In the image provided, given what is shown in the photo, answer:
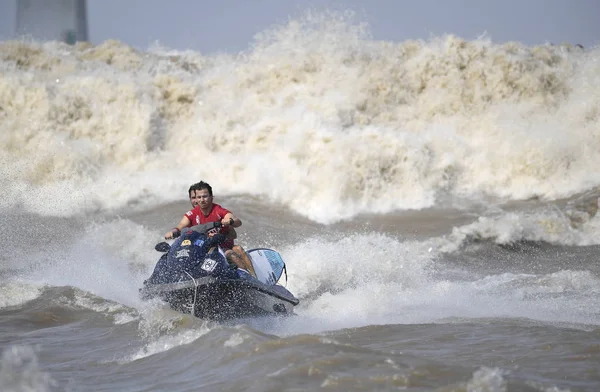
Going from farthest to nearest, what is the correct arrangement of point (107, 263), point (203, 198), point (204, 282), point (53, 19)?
point (53, 19) < point (107, 263) < point (203, 198) < point (204, 282)

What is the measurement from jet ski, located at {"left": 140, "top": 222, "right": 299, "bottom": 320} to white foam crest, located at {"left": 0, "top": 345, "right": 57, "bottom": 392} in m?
1.29

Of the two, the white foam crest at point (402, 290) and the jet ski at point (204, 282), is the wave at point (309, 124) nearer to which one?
the white foam crest at point (402, 290)

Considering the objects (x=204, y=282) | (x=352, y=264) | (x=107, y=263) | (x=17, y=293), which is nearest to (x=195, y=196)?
(x=204, y=282)

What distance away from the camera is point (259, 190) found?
16.1 m

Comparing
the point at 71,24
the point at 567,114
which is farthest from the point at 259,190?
the point at 71,24

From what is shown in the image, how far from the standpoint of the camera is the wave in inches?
624

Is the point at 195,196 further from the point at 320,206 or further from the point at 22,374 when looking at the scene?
the point at 320,206

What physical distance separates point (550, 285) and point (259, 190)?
777 cm

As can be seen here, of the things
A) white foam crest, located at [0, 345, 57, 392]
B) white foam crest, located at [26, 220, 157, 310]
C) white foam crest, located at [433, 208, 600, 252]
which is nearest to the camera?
white foam crest, located at [0, 345, 57, 392]

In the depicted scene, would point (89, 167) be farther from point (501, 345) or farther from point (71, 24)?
point (71, 24)

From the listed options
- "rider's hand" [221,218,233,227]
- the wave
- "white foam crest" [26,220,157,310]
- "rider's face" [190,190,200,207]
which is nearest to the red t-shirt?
"rider's face" [190,190,200,207]

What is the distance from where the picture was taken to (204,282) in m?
6.78

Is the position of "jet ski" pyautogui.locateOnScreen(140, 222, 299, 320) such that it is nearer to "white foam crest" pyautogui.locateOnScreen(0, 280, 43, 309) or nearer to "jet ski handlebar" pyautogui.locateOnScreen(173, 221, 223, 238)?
"jet ski handlebar" pyautogui.locateOnScreen(173, 221, 223, 238)

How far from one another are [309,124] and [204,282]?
10759mm
